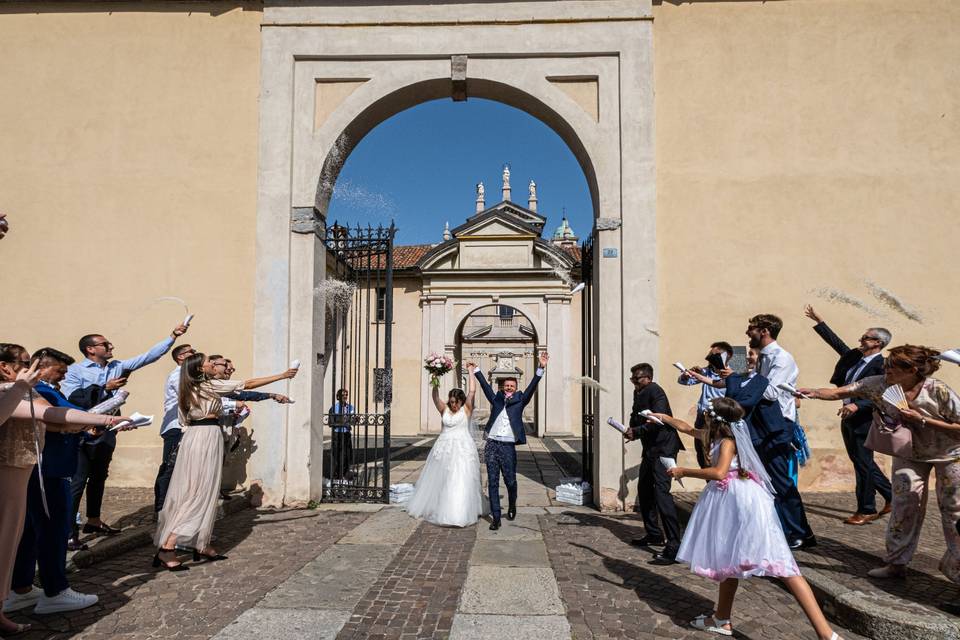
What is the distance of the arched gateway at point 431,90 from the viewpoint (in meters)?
7.20

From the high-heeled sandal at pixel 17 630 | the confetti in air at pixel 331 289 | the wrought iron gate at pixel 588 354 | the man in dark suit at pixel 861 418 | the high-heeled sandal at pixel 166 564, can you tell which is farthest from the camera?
the wrought iron gate at pixel 588 354

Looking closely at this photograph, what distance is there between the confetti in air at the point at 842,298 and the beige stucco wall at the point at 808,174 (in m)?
0.05

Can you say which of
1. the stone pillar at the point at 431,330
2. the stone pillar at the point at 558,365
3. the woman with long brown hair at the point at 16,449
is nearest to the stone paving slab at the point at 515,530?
the woman with long brown hair at the point at 16,449

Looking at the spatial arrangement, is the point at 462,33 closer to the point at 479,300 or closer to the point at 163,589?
the point at 163,589

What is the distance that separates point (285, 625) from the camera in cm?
363

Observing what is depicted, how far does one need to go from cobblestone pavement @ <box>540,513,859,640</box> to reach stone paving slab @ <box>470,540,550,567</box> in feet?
0.37

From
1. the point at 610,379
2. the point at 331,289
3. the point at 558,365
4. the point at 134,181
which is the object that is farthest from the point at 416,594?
the point at 558,365

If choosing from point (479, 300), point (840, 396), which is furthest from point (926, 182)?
point (479, 300)

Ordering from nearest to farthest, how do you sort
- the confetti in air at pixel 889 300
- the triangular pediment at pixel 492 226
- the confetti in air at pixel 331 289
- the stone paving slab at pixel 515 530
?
the stone paving slab at pixel 515 530
the confetti in air at pixel 889 300
the confetti in air at pixel 331 289
the triangular pediment at pixel 492 226

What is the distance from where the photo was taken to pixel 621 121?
7.35 m

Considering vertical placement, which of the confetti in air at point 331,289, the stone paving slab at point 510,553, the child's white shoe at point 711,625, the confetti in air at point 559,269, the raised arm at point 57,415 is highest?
the confetti in air at point 559,269

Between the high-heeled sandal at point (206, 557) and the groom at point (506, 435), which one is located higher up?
the groom at point (506, 435)

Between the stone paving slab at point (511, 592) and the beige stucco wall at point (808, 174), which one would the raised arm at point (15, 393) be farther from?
the beige stucco wall at point (808, 174)

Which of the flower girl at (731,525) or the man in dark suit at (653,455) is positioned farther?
the man in dark suit at (653,455)
